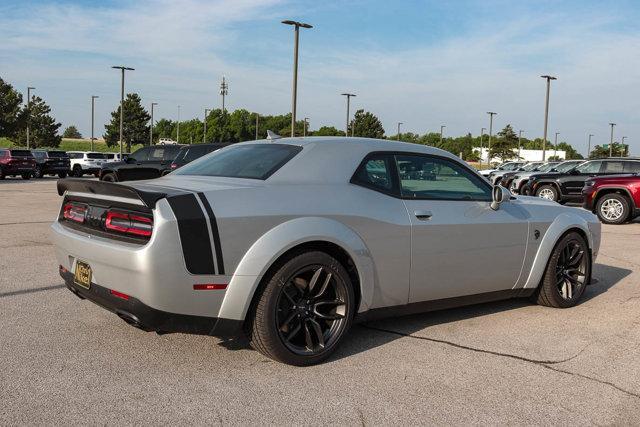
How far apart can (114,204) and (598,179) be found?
47.1 ft

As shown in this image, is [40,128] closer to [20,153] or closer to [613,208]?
[20,153]

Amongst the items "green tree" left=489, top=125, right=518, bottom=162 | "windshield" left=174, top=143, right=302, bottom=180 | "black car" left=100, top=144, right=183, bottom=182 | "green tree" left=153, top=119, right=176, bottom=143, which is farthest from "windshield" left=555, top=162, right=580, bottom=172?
"green tree" left=153, top=119, right=176, bottom=143

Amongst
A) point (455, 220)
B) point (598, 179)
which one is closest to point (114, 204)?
point (455, 220)

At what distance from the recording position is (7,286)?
19.1 ft

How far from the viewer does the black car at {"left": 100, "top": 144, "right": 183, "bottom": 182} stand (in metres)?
17.5

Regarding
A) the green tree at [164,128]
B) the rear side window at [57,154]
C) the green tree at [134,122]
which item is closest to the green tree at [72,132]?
the green tree at [164,128]

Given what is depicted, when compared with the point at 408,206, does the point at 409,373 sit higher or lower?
lower

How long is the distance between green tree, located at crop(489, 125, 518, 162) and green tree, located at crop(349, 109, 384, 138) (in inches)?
657

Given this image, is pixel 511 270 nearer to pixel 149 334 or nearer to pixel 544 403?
pixel 544 403

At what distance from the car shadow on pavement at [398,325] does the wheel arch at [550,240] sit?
0.40 m

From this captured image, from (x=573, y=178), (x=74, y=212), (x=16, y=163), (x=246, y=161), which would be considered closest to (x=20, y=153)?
(x=16, y=163)

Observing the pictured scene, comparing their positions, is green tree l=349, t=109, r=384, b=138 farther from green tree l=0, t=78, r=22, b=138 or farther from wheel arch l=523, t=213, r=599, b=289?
wheel arch l=523, t=213, r=599, b=289

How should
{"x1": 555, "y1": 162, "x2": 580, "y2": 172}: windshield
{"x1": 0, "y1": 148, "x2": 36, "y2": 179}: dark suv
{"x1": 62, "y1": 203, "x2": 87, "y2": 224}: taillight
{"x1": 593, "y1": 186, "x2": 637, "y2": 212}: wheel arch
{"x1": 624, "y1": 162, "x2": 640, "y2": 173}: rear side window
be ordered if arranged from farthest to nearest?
1. {"x1": 0, "y1": 148, "x2": 36, "y2": 179}: dark suv
2. {"x1": 555, "y1": 162, "x2": 580, "y2": 172}: windshield
3. {"x1": 624, "y1": 162, "x2": 640, "y2": 173}: rear side window
4. {"x1": 593, "y1": 186, "x2": 637, "y2": 212}: wheel arch
5. {"x1": 62, "y1": 203, "x2": 87, "y2": 224}: taillight

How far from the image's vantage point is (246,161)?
4.43 m
